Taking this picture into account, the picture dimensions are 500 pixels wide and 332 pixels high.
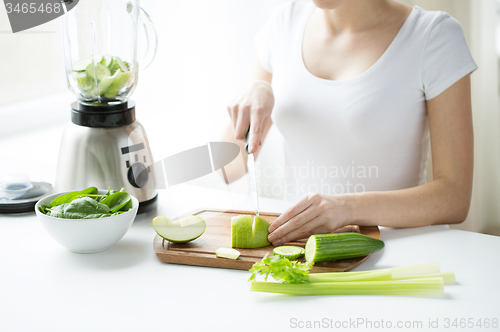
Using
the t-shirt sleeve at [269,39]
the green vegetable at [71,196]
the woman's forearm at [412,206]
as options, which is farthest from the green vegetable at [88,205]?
the t-shirt sleeve at [269,39]

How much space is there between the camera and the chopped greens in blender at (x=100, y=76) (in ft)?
3.60

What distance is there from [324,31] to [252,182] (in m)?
0.63

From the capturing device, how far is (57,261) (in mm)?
931

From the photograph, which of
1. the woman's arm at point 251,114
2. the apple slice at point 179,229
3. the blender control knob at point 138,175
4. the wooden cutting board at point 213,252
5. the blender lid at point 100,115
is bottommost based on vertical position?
the wooden cutting board at point 213,252

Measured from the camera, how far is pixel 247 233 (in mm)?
956

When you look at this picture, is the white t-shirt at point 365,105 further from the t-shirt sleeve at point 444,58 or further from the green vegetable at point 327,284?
the green vegetable at point 327,284

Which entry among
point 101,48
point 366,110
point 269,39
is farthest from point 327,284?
point 269,39

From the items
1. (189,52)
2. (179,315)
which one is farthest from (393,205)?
(189,52)

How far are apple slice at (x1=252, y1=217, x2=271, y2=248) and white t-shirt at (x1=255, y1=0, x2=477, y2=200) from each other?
20.7 inches

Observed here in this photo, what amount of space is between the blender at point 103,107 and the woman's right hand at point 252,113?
247mm

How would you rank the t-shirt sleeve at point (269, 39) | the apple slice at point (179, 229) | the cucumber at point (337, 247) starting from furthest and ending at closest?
the t-shirt sleeve at point (269, 39) < the apple slice at point (179, 229) < the cucumber at point (337, 247)

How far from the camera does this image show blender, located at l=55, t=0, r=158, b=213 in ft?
3.53

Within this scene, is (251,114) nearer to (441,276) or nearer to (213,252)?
(213,252)

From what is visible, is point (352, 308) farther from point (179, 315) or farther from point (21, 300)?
point (21, 300)
